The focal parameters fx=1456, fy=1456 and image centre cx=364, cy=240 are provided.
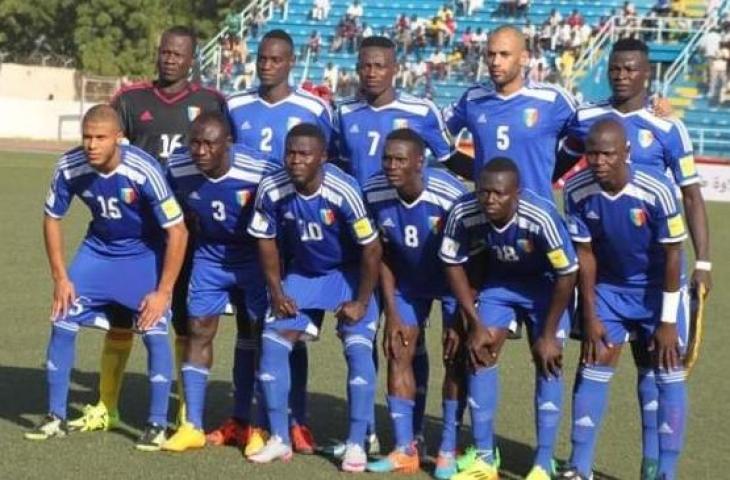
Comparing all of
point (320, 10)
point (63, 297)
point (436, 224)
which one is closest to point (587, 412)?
point (436, 224)

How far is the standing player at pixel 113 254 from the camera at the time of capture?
806cm

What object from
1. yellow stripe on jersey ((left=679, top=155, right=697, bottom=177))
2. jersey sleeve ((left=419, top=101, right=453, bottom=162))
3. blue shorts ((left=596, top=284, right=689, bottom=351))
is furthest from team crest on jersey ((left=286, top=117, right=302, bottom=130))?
yellow stripe on jersey ((left=679, top=155, right=697, bottom=177))

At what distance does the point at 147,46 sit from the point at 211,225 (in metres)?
45.3

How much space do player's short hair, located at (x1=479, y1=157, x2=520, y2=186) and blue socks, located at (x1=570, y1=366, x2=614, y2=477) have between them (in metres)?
1.06

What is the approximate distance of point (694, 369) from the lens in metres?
11.1

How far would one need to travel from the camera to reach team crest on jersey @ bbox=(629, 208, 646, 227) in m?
7.20

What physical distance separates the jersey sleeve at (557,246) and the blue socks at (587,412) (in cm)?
56

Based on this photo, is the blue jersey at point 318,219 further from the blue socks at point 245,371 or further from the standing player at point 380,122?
the blue socks at point 245,371

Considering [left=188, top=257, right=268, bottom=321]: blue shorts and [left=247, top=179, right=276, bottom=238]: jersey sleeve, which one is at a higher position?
[left=247, top=179, right=276, bottom=238]: jersey sleeve

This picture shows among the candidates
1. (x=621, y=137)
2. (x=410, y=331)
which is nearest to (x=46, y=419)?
(x=410, y=331)

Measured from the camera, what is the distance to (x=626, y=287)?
7434 millimetres

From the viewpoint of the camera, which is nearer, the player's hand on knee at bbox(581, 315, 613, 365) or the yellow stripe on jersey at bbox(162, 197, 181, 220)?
the player's hand on knee at bbox(581, 315, 613, 365)

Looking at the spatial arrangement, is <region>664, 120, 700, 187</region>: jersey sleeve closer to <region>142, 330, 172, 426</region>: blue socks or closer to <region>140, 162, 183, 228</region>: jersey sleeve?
<region>140, 162, 183, 228</region>: jersey sleeve

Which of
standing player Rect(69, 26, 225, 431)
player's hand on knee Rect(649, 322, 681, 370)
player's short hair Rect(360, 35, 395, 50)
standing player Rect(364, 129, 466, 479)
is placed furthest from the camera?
standing player Rect(69, 26, 225, 431)
